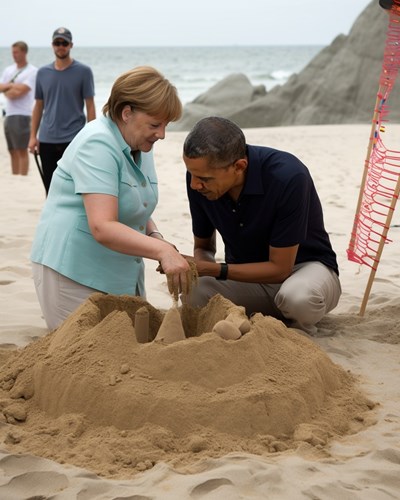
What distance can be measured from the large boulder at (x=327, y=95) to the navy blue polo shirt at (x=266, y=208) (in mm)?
14091

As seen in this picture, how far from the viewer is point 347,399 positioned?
9.98 ft

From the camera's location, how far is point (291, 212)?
351 centimetres

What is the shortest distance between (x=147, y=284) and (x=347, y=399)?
7.01 ft

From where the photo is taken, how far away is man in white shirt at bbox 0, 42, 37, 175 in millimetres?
8633

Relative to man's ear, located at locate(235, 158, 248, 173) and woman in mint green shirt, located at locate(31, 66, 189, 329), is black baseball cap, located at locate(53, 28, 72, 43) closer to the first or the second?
woman in mint green shirt, located at locate(31, 66, 189, 329)

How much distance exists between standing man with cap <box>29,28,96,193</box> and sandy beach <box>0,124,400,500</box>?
26.0 inches

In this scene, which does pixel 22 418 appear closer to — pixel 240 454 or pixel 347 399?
pixel 240 454

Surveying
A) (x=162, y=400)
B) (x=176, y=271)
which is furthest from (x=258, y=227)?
(x=162, y=400)

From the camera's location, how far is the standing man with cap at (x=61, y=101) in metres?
6.49

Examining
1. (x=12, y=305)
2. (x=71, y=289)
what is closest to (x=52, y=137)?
(x=12, y=305)

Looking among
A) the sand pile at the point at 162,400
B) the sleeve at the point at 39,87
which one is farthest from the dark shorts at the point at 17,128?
the sand pile at the point at 162,400

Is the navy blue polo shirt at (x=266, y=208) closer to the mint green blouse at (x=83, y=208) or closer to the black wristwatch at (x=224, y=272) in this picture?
the black wristwatch at (x=224, y=272)

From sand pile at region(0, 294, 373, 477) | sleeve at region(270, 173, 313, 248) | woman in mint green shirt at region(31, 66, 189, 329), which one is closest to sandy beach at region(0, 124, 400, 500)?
sand pile at region(0, 294, 373, 477)

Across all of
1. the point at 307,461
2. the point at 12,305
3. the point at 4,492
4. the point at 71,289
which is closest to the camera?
the point at 4,492
